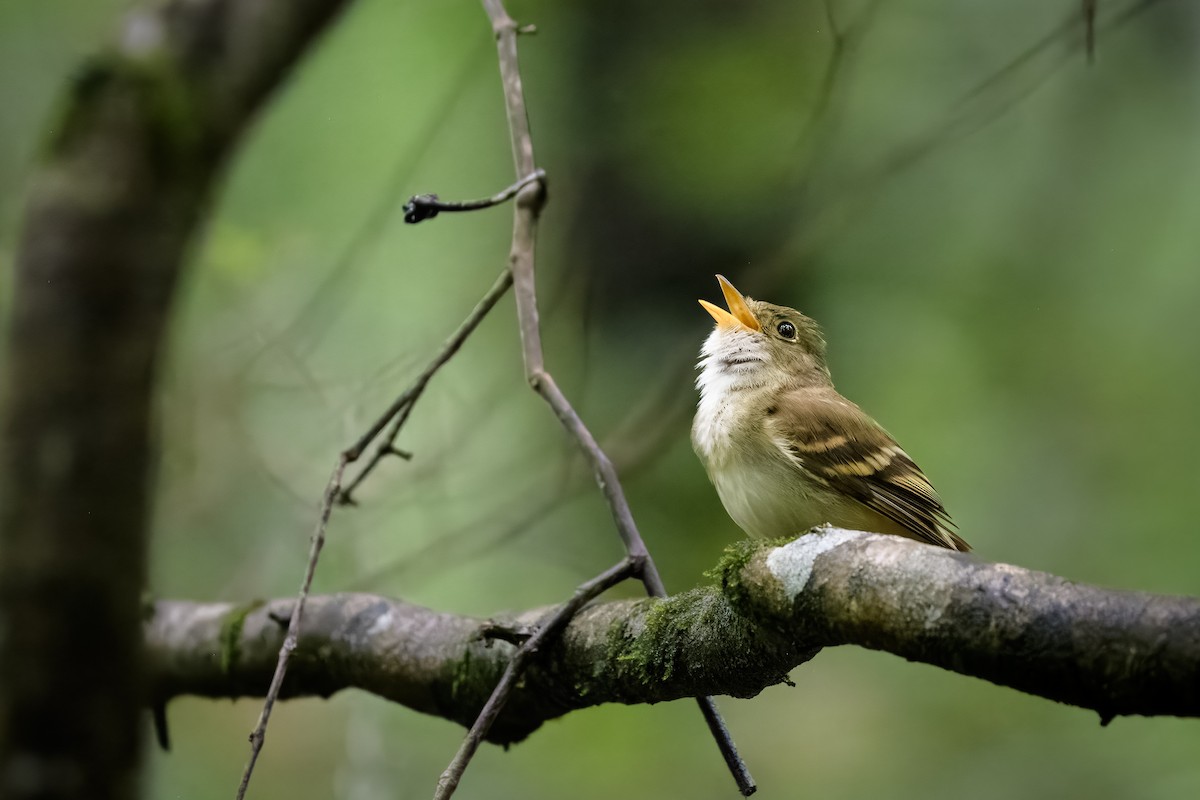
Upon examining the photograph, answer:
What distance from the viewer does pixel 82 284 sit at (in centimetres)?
162

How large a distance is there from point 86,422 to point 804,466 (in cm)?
105

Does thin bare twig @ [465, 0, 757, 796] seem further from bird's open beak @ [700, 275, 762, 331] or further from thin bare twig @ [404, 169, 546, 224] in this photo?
bird's open beak @ [700, 275, 762, 331]

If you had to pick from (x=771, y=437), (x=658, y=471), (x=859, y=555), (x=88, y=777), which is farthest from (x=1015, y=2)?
(x=88, y=777)

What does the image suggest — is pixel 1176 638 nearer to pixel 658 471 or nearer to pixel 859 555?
pixel 859 555

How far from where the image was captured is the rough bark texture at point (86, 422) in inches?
58.1

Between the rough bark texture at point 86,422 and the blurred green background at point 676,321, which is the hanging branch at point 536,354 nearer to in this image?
the rough bark texture at point 86,422

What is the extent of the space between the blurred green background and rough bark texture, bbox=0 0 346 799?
0.35m

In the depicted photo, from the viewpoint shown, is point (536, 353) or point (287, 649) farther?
point (536, 353)

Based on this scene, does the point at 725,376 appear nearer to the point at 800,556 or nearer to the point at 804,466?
the point at 804,466

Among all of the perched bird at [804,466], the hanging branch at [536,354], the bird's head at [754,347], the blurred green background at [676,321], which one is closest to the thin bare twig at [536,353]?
the hanging branch at [536,354]

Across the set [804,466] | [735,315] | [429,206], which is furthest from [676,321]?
[429,206]

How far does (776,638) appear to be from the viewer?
0.94 metres

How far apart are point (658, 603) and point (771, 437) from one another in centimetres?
39

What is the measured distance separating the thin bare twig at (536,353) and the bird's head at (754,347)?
327mm
